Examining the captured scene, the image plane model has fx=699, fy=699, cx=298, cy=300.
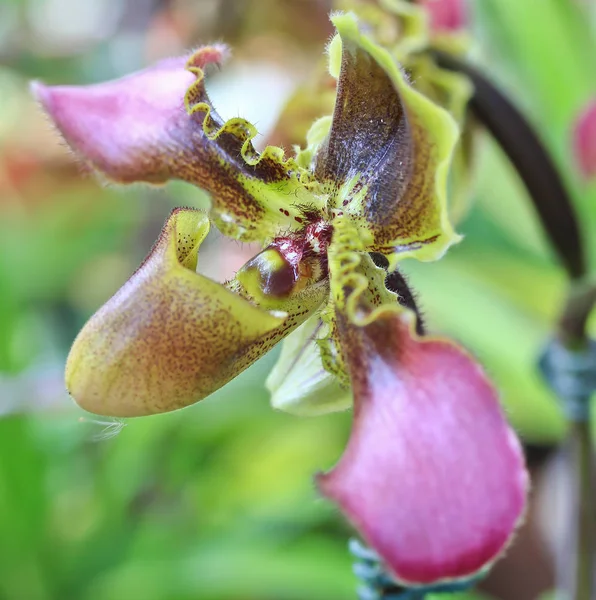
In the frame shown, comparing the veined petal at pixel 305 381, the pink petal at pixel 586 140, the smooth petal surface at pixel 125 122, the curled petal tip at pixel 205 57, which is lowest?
the pink petal at pixel 586 140

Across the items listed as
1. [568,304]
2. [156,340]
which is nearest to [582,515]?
[568,304]

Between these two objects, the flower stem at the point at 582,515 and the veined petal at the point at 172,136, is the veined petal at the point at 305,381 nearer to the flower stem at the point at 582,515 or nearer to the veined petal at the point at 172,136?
the veined petal at the point at 172,136

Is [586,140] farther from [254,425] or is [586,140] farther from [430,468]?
[254,425]

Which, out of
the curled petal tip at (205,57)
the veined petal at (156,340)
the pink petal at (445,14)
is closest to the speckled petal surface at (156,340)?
the veined petal at (156,340)

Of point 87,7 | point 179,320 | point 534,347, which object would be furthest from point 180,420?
point 87,7

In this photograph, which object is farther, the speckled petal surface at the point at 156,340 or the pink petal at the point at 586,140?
the pink petal at the point at 586,140

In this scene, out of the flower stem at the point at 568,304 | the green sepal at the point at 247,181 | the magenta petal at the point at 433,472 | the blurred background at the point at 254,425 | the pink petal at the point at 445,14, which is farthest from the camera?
the blurred background at the point at 254,425

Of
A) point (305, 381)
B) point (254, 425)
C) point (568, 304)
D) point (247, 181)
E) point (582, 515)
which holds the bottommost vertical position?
point (254, 425)

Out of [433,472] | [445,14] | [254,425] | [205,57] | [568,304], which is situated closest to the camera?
[433,472]
